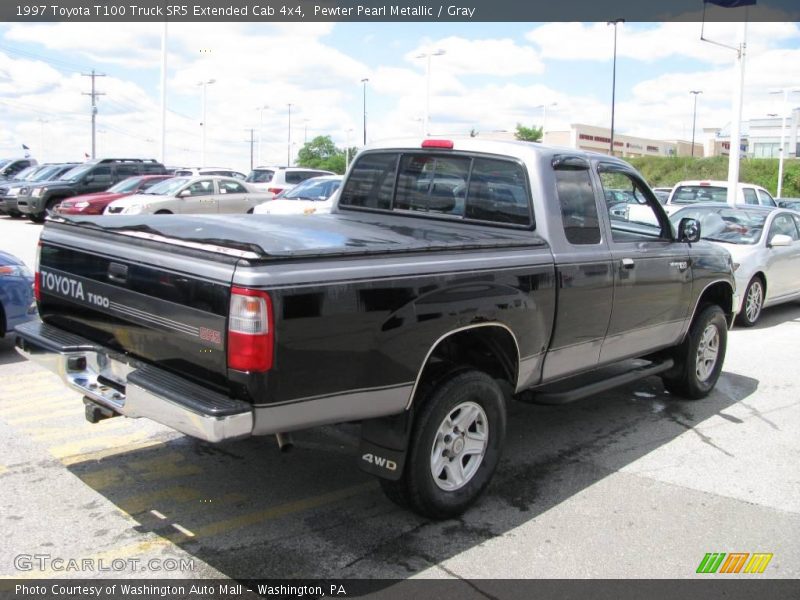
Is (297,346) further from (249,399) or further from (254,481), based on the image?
(254,481)

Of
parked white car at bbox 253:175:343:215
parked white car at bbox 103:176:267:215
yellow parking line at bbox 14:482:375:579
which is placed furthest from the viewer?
parked white car at bbox 103:176:267:215

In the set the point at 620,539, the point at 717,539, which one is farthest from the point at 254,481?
the point at 717,539

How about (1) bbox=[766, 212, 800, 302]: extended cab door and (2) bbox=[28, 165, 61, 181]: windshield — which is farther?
(2) bbox=[28, 165, 61, 181]: windshield

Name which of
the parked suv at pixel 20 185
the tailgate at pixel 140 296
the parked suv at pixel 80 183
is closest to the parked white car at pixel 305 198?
the parked suv at pixel 80 183

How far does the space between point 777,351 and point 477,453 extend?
6205mm

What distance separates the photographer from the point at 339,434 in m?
5.39

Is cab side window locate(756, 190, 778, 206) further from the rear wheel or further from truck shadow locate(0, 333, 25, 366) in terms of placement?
truck shadow locate(0, 333, 25, 366)

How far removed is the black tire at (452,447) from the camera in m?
3.88

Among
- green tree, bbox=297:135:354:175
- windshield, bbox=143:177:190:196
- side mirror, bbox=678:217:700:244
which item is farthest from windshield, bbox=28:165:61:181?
green tree, bbox=297:135:354:175

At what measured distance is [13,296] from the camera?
7.04 metres

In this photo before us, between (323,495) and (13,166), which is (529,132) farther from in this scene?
(323,495)

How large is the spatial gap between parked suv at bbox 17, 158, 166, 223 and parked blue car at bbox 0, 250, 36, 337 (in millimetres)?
15303
